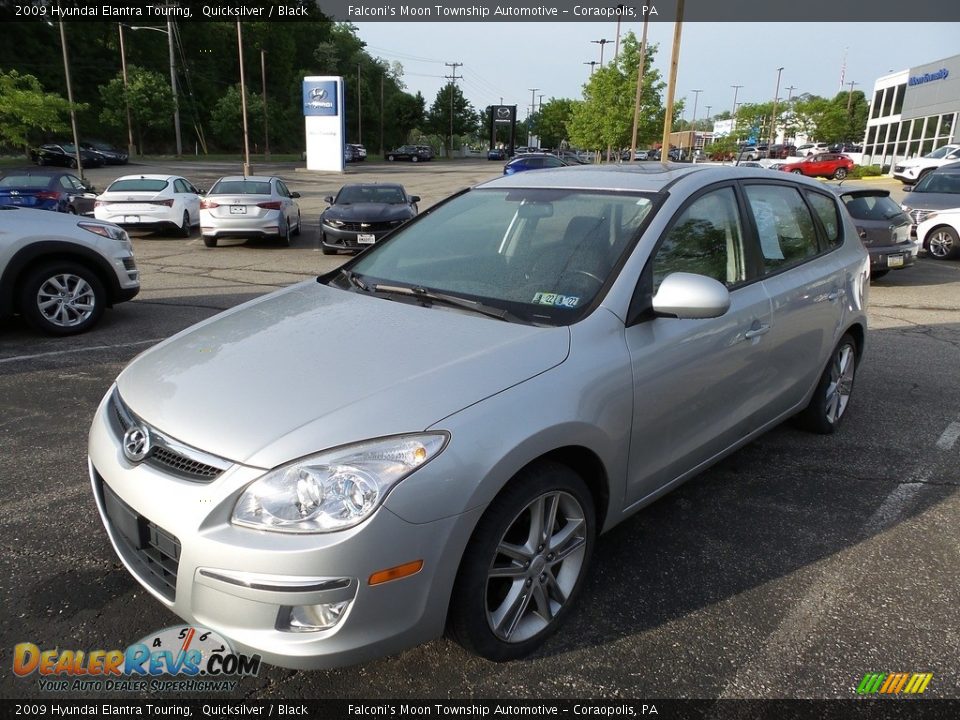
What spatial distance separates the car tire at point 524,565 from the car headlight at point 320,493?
38cm

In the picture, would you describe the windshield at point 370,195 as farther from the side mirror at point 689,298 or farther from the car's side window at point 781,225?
the side mirror at point 689,298

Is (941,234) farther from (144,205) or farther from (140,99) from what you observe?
(140,99)

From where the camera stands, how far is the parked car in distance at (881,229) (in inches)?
409

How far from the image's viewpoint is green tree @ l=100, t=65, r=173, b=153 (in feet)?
161

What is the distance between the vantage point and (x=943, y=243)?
13.3 meters

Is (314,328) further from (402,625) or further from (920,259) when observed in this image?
(920,259)

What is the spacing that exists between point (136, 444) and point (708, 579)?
2.32m

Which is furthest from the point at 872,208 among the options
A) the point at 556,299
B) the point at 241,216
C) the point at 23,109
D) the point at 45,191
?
the point at 23,109

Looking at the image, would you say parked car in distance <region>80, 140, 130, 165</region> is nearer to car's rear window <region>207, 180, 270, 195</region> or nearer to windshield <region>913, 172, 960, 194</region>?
car's rear window <region>207, 180, 270, 195</region>

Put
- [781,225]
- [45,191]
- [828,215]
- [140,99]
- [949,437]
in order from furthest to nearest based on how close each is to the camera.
Result: [140,99] → [45,191] → [949,437] → [828,215] → [781,225]

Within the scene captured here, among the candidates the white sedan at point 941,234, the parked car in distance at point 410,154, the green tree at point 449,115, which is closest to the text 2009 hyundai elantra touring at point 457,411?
the white sedan at point 941,234

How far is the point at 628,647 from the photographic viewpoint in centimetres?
259

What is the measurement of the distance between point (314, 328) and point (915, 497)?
332cm

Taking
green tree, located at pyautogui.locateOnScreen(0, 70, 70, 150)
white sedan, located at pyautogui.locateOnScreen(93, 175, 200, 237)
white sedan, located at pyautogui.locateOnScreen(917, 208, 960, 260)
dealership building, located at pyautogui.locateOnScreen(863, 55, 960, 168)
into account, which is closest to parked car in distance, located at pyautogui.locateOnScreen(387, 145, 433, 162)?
dealership building, located at pyautogui.locateOnScreen(863, 55, 960, 168)
